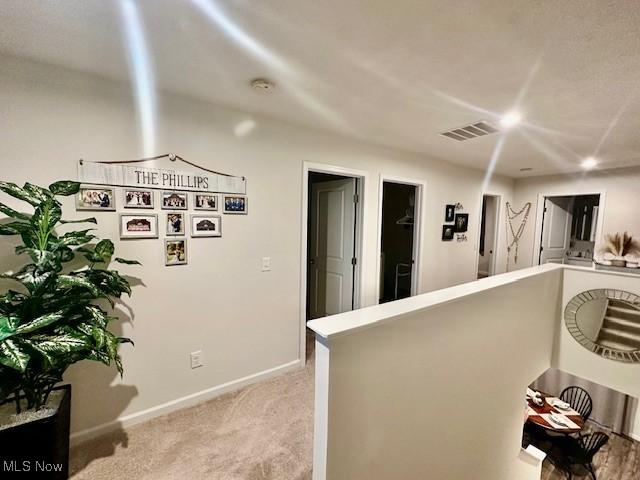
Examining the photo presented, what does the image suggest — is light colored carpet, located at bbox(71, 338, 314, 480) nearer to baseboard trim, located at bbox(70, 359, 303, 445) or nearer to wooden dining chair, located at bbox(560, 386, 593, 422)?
baseboard trim, located at bbox(70, 359, 303, 445)

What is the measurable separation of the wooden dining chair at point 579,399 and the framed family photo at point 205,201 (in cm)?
529

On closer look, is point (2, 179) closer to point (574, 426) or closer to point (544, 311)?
point (544, 311)

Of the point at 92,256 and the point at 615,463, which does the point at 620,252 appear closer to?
the point at 615,463

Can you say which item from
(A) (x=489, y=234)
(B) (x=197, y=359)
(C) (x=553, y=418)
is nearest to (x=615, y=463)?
(C) (x=553, y=418)

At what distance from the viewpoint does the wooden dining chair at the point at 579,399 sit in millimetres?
3849

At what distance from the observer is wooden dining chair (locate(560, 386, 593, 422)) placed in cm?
385

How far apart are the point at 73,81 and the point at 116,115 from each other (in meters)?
0.26

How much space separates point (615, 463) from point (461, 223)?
3217mm

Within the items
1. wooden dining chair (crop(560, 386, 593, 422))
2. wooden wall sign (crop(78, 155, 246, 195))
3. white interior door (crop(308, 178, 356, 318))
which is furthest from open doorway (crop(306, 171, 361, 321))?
wooden dining chair (crop(560, 386, 593, 422))

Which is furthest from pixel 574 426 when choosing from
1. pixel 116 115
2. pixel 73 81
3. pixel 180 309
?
pixel 73 81

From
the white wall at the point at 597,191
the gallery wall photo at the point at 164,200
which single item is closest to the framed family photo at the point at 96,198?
the gallery wall photo at the point at 164,200

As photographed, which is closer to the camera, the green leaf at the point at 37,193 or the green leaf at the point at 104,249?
the green leaf at the point at 37,193

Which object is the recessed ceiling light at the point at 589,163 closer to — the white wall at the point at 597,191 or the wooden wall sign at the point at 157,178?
the white wall at the point at 597,191

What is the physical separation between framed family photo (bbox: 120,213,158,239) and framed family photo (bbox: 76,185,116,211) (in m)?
0.10
